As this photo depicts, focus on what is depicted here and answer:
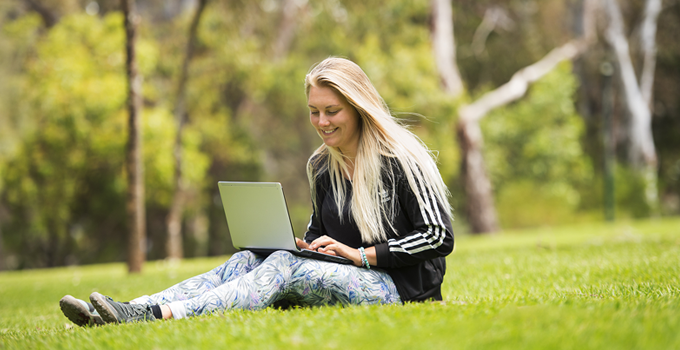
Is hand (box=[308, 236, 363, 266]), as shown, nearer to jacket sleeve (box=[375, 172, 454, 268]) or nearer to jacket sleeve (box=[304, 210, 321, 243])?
jacket sleeve (box=[375, 172, 454, 268])

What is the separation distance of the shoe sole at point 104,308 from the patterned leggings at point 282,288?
0.20 meters

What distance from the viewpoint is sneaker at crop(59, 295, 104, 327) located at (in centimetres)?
323

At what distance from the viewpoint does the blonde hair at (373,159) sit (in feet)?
11.8

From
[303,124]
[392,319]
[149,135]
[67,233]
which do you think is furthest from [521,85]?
[392,319]

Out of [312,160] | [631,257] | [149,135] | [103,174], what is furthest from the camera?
[103,174]

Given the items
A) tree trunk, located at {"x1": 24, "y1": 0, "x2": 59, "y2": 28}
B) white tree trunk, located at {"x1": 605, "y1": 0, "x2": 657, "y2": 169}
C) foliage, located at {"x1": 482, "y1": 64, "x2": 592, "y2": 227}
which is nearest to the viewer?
tree trunk, located at {"x1": 24, "y1": 0, "x2": 59, "y2": 28}

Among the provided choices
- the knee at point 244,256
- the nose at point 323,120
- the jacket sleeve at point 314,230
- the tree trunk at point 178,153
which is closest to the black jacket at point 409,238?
the jacket sleeve at point 314,230

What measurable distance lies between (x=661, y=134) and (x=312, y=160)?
32328 millimetres

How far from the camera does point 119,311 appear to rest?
10.8 ft

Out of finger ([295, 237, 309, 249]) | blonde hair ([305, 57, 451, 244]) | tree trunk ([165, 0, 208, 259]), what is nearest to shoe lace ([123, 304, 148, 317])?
finger ([295, 237, 309, 249])

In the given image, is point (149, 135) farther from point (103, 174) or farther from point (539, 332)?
point (539, 332)

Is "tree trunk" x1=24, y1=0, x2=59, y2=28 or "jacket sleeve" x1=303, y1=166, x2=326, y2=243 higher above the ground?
"tree trunk" x1=24, y1=0, x2=59, y2=28

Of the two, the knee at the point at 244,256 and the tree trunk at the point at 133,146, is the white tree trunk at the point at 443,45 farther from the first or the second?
the knee at the point at 244,256

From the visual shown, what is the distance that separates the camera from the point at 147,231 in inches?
1019
